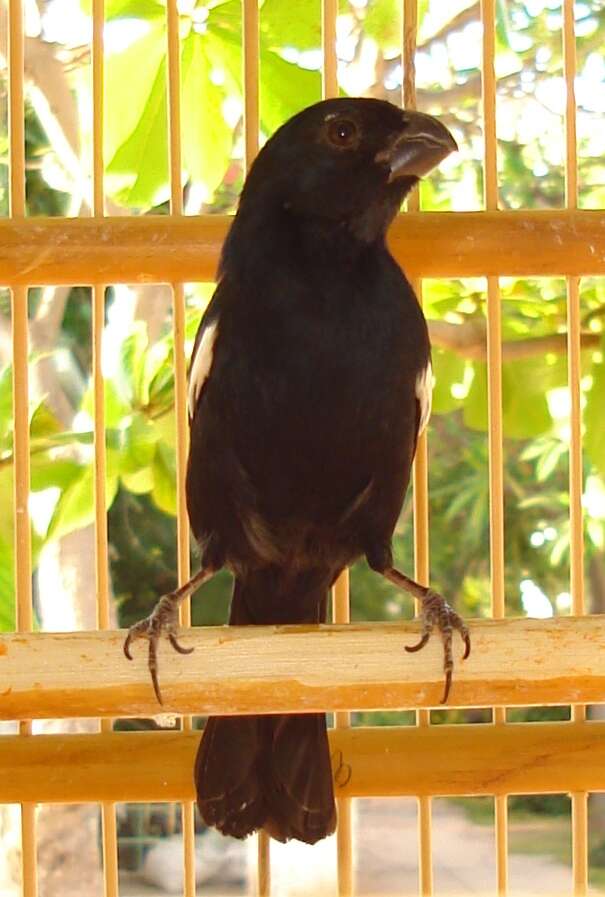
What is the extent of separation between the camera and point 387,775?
1.67 m

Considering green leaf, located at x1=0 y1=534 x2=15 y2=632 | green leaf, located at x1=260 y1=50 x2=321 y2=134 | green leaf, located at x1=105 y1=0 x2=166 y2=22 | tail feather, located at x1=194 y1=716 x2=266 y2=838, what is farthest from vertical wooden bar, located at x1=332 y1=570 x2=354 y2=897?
green leaf, located at x1=105 y1=0 x2=166 y2=22

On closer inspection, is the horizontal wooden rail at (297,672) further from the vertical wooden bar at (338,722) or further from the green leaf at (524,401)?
the green leaf at (524,401)

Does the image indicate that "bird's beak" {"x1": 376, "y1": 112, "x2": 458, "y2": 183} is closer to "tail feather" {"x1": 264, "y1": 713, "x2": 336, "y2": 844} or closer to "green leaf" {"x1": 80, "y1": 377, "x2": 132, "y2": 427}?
"green leaf" {"x1": 80, "y1": 377, "x2": 132, "y2": 427}

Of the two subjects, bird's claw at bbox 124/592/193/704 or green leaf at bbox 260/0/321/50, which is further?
green leaf at bbox 260/0/321/50

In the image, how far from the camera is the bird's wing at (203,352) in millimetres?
1700

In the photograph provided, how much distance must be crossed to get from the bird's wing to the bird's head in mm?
159

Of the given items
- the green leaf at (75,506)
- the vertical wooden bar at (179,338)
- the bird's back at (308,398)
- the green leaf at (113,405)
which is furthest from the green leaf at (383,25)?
the green leaf at (75,506)

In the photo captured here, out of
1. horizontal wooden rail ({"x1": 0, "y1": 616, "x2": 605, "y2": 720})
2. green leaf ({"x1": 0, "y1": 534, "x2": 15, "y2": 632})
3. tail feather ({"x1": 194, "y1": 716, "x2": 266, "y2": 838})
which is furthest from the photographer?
green leaf ({"x1": 0, "y1": 534, "x2": 15, "y2": 632})

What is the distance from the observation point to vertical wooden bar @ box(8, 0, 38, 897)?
1728mm

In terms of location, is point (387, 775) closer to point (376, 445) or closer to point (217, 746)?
point (217, 746)

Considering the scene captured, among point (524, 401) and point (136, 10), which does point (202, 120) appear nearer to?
point (136, 10)

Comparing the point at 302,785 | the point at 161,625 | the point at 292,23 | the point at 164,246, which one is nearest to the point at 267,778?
the point at 302,785

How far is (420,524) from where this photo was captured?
1750 millimetres

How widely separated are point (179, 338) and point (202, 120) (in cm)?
34
